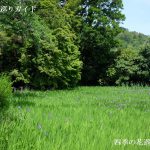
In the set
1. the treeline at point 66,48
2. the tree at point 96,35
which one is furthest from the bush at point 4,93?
the tree at point 96,35

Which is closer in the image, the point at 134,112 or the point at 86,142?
the point at 86,142

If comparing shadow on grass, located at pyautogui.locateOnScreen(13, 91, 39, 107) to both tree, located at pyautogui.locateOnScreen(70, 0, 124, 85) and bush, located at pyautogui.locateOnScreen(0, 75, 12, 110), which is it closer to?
bush, located at pyautogui.locateOnScreen(0, 75, 12, 110)

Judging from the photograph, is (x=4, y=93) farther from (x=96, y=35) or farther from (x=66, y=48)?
(x=96, y=35)

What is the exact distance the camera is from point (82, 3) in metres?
37.2

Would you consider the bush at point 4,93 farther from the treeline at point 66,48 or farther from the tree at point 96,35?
the tree at point 96,35

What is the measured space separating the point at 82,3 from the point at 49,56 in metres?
16.4

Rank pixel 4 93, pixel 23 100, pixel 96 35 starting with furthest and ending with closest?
pixel 96 35 < pixel 23 100 < pixel 4 93

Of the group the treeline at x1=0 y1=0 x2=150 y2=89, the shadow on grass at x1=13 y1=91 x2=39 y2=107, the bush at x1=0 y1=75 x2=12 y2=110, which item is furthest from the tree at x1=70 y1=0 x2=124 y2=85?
the bush at x1=0 y1=75 x2=12 y2=110

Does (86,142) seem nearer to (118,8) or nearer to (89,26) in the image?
(89,26)

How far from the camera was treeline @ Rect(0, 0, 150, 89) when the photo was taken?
17.1 m

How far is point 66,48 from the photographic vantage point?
25.7m

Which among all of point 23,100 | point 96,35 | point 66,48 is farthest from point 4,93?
point 96,35

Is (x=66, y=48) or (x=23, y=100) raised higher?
(x=66, y=48)

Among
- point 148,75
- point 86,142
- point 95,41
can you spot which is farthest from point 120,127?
point 95,41
